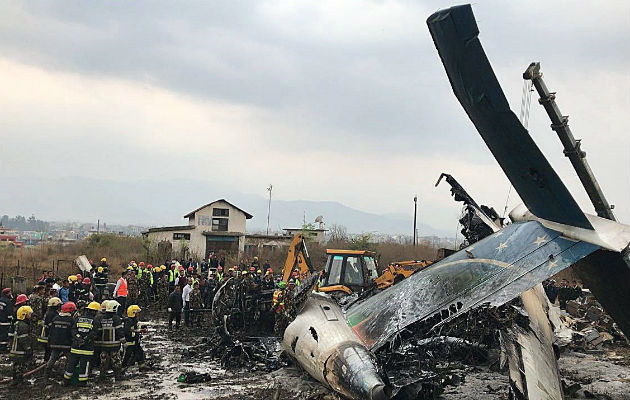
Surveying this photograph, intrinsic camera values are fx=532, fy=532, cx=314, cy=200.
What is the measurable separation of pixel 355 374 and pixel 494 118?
12.8 feet

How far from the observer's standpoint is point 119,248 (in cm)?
4050

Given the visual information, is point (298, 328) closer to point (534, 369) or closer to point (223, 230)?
point (534, 369)

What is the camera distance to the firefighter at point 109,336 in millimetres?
11000

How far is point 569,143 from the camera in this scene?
7594 millimetres

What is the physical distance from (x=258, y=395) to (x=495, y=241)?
4.99m

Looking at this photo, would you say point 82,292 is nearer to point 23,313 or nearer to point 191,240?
point 23,313

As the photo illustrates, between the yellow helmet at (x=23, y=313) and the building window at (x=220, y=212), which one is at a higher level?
the building window at (x=220, y=212)

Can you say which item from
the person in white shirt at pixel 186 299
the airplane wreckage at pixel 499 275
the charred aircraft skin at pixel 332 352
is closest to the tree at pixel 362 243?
the person in white shirt at pixel 186 299

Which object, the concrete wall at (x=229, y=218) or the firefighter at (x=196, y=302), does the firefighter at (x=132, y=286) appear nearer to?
the firefighter at (x=196, y=302)

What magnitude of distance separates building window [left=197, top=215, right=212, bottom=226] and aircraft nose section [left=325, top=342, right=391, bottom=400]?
3584 centimetres

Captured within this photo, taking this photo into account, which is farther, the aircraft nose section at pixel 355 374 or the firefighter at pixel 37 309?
the firefighter at pixel 37 309

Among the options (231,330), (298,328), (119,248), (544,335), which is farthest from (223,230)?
(544,335)

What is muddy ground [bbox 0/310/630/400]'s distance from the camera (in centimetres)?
977

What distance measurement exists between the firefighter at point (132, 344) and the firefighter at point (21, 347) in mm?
1954
